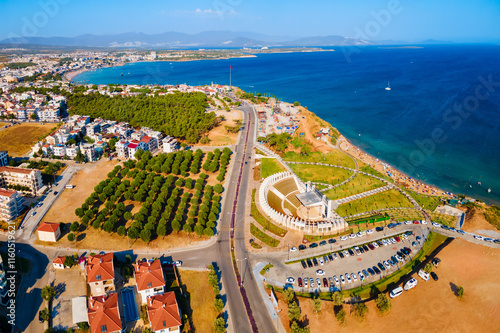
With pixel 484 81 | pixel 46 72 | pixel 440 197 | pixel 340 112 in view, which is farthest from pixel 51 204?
pixel 484 81

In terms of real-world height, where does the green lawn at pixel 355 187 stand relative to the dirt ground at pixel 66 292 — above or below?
above

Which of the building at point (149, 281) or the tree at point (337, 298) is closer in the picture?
the tree at point (337, 298)

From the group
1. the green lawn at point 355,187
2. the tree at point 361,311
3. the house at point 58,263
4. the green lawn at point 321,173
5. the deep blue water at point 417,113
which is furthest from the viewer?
the deep blue water at point 417,113

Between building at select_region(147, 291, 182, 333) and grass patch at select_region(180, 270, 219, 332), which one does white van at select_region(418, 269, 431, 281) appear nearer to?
grass patch at select_region(180, 270, 219, 332)

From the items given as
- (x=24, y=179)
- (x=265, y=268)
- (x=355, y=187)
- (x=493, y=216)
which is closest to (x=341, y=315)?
(x=265, y=268)

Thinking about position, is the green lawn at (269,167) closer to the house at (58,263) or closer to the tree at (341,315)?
the tree at (341,315)

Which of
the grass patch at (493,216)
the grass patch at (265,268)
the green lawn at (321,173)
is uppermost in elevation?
the green lawn at (321,173)

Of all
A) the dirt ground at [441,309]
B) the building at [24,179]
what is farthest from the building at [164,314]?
the building at [24,179]

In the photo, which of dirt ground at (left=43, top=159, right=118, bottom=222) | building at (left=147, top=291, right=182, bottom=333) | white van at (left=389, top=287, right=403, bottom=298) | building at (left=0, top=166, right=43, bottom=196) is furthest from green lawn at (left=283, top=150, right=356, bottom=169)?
building at (left=0, top=166, right=43, bottom=196)
